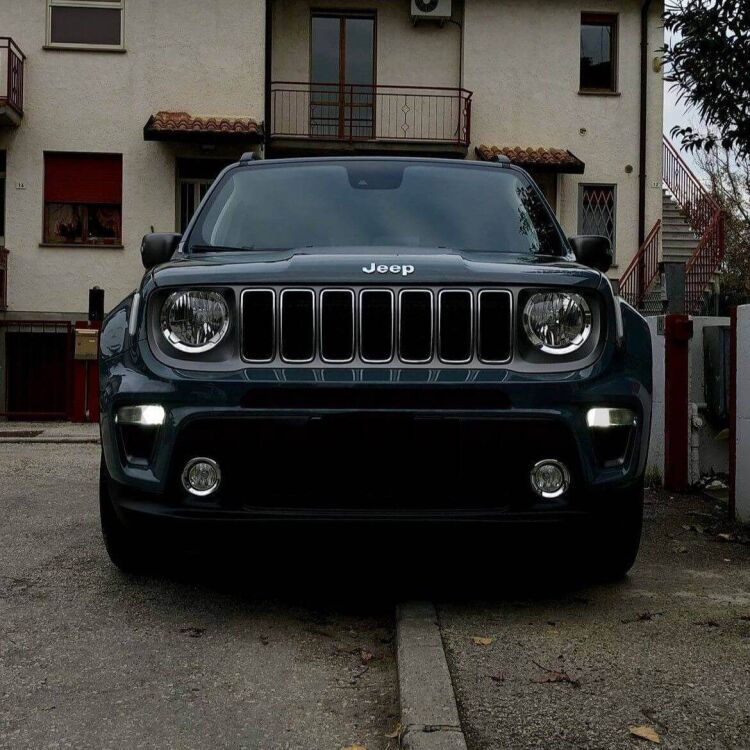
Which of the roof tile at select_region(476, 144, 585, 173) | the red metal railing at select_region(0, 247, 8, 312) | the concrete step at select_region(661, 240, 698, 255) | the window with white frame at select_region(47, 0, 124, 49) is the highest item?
the window with white frame at select_region(47, 0, 124, 49)

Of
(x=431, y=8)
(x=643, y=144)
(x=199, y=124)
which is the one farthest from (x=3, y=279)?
(x=643, y=144)

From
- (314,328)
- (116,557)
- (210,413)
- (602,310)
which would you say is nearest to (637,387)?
(602,310)

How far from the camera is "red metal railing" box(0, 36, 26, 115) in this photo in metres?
19.4

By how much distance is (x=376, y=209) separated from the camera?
5.29 m

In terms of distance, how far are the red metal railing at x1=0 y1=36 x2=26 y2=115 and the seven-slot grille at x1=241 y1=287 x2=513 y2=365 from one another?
16.9 meters

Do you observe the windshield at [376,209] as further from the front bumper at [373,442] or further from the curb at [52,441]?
the curb at [52,441]

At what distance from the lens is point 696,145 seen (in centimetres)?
717

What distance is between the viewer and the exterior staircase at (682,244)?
18562 mm

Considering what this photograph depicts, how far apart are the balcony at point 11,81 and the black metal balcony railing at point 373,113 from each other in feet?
15.6

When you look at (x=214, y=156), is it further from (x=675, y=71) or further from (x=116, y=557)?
(x=116, y=557)

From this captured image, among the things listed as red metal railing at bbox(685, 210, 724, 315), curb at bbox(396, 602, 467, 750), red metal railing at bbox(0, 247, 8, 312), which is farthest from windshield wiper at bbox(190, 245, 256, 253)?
red metal railing at bbox(0, 247, 8, 312)

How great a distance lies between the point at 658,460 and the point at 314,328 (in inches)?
188

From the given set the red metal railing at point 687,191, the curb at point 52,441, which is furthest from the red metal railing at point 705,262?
the curb at point 52,441

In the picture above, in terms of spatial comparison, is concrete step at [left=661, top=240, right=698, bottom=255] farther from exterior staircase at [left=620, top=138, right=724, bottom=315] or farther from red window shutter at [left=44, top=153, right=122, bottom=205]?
red window shutter at [left=44, top=153, right=122, bottom=205]
